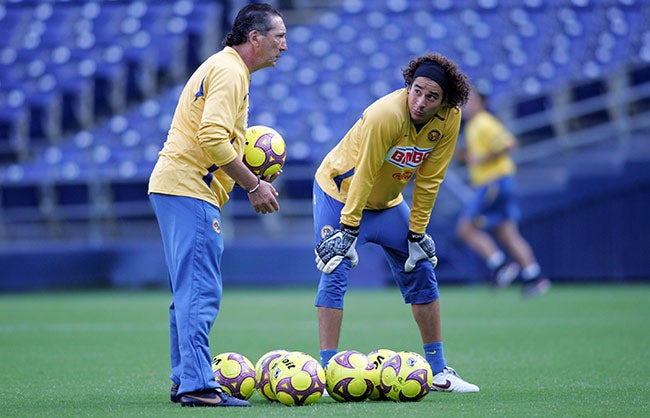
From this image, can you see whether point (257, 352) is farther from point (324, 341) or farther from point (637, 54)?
point (637, 54)

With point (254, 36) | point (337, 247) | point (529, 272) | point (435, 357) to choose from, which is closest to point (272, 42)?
point (254, 36)

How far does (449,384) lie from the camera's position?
252 inches

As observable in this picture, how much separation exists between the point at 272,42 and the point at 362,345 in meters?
3.91

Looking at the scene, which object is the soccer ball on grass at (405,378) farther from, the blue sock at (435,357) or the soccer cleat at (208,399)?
the soccer cleat at (208,399)

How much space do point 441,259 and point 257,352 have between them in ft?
27.1

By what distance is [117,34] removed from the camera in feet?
64.6

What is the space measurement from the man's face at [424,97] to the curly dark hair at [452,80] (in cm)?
8

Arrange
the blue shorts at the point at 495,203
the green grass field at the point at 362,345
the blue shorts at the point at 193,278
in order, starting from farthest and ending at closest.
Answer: the blue shorts at the point at 495,203
the green grass field at the point at 362,345
the blue shorts at the point at 193,278

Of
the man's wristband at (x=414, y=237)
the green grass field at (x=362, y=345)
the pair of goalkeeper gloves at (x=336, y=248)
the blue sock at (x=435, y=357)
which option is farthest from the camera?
the blue sock at (x=435, y=357)

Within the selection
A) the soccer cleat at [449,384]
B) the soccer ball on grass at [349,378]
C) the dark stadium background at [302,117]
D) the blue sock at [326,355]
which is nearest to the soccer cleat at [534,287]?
the dark stadium background at [302,117]

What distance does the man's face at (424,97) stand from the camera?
600 centimetres

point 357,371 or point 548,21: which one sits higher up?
point 548,21

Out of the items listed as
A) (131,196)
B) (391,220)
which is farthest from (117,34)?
(391,220)

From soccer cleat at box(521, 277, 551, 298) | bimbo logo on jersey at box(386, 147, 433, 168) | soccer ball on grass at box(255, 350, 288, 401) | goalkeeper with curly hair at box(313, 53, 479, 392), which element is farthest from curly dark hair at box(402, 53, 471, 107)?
soccer cleat at box(521, 277, 551, 298)
